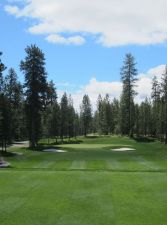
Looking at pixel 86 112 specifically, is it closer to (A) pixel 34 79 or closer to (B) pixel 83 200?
(A) pixel 34 79

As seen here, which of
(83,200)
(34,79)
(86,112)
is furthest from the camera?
(86,112)

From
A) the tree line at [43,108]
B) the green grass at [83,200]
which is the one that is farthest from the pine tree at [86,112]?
the green grass at [83,200]

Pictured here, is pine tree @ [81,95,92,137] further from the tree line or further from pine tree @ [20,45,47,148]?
pine tree @ [20,45,47,148]

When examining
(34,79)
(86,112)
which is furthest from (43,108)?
(86,112)

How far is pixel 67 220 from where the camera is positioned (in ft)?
36.6

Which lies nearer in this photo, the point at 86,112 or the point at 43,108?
the point at 43,108

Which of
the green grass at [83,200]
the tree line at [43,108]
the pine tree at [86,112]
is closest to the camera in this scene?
the green grass at [83,200]

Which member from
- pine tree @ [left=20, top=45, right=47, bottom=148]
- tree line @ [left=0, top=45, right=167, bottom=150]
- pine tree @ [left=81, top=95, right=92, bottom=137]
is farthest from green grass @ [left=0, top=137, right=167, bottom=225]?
pine tree @ [left=81, top=95, right=92, bottom=137]

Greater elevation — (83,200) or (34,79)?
(34,79)

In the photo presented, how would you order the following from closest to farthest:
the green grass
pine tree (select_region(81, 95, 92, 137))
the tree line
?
the green grass, the tree line, pine tree (select_region(81, 95, 92, 137))

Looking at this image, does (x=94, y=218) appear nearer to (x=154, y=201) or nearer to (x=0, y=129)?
(x=154, y=201)

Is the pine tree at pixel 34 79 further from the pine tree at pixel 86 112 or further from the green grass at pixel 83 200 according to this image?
the pine tree at pixel 86 112

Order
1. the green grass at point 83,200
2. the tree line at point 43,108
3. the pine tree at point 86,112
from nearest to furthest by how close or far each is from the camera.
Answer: the green grass at point 83,200, the tree line at point 43,108, the pine tree at point 86,112

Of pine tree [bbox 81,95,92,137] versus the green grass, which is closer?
the green grass
